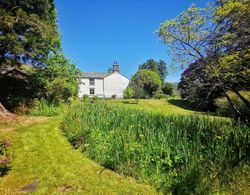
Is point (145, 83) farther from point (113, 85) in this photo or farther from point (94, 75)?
point (94, 75)

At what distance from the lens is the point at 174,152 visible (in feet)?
20.1

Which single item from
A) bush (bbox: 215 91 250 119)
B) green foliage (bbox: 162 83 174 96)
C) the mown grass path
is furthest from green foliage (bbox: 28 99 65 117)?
green foliage (bbox: 162 83 174 96)

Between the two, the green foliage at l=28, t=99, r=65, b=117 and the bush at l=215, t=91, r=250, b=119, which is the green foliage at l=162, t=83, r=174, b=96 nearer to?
the bush at l=215, t=91, r=250, b=119

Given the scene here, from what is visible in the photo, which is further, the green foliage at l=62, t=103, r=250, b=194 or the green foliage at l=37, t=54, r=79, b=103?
the green foliage at l=37, t=54, r=79, b=103

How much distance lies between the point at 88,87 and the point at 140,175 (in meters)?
51.0

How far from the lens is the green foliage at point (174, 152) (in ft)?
17.2

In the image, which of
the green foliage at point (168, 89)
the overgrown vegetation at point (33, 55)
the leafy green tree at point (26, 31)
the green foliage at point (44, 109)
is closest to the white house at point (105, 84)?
the green foliage at point (168, 89)

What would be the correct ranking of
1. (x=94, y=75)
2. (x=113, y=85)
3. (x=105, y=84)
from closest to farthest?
(x=105, y=84) → (x=113, y=85) → (x=94, y=75)

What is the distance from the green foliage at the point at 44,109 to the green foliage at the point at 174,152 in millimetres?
7082

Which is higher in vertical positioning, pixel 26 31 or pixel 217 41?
pixel 26 31

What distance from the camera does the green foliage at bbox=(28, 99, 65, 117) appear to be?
1494cm

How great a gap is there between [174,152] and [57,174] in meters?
2.85

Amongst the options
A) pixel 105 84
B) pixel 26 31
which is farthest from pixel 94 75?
pixel 26 31

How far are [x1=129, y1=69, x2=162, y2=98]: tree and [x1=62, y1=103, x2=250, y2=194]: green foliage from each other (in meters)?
37.2
